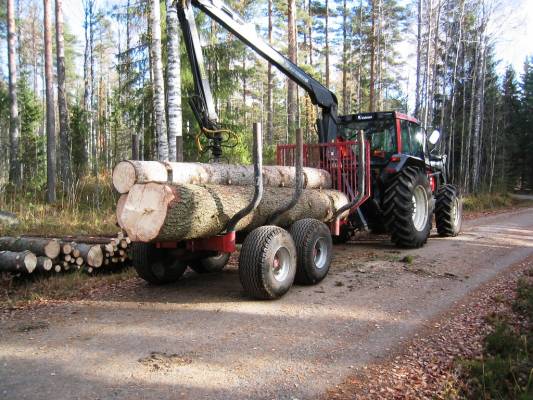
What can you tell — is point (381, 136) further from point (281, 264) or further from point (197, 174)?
point (197, 174)

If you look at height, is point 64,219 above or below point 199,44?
below

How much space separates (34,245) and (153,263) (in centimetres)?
213

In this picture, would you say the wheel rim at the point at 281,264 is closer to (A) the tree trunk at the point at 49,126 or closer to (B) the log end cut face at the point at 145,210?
(B) the log end cut face at the point at 145,210

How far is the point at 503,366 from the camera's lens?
3.60 meters

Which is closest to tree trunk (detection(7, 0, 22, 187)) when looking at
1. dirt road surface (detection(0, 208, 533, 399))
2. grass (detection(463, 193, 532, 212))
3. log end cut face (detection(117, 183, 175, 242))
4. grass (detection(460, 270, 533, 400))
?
A: dirt road surface (detection(0, 208, 533, 399))

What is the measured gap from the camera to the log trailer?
17.8ft

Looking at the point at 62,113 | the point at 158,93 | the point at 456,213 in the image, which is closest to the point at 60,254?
the point at 158,93

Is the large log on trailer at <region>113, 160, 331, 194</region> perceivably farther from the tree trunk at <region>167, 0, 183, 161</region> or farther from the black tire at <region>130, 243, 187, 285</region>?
the tree trunk at <region>167, 0, 183, 161</region>

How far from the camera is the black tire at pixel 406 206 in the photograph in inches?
331

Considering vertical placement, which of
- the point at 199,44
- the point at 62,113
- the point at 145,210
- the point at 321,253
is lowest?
the point at 321,253

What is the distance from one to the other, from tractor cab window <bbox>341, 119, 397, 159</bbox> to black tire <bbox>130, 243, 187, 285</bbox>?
16.2 feet

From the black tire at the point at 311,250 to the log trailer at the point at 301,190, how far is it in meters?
0.01

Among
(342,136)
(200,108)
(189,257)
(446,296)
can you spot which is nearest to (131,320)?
(189,257)

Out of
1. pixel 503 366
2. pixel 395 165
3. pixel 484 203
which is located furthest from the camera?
pixel 484 203
